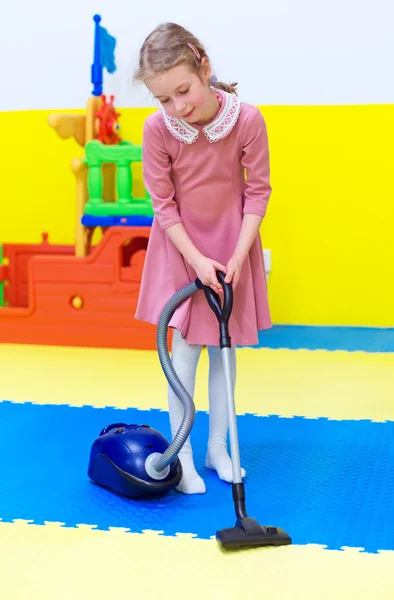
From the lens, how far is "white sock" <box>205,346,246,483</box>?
6.10 feet

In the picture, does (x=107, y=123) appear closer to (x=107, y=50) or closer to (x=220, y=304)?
(x=107, y=50)

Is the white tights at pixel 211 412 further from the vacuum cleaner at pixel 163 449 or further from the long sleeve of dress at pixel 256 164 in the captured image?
the long sleeve of dress at pixel 256 164

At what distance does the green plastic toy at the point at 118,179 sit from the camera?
312 centimetres

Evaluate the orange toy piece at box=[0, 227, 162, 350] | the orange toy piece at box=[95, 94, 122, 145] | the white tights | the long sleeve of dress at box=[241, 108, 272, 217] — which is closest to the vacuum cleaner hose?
the white tights

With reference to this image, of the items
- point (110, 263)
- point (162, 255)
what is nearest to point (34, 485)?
point (162, 255)

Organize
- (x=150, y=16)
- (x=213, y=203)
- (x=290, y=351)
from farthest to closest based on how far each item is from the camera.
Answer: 1. (x=150, y=16)
2. (x=290, y=351)
3. (x=213, y=203)

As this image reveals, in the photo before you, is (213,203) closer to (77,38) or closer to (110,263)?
(110,263)

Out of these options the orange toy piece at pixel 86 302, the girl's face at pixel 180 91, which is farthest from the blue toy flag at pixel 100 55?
the girl's face at pixel 180 91

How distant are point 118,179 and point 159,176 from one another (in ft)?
4.81

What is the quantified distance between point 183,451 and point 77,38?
230 cm

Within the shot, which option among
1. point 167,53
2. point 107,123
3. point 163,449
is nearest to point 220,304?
point 163,449

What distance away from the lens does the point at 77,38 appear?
353 cm

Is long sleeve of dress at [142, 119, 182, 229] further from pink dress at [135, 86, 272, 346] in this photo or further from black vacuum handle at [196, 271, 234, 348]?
black vacuum handle at [196, 271, 234, 348]

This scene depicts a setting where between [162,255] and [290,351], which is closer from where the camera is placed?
[162,255]
